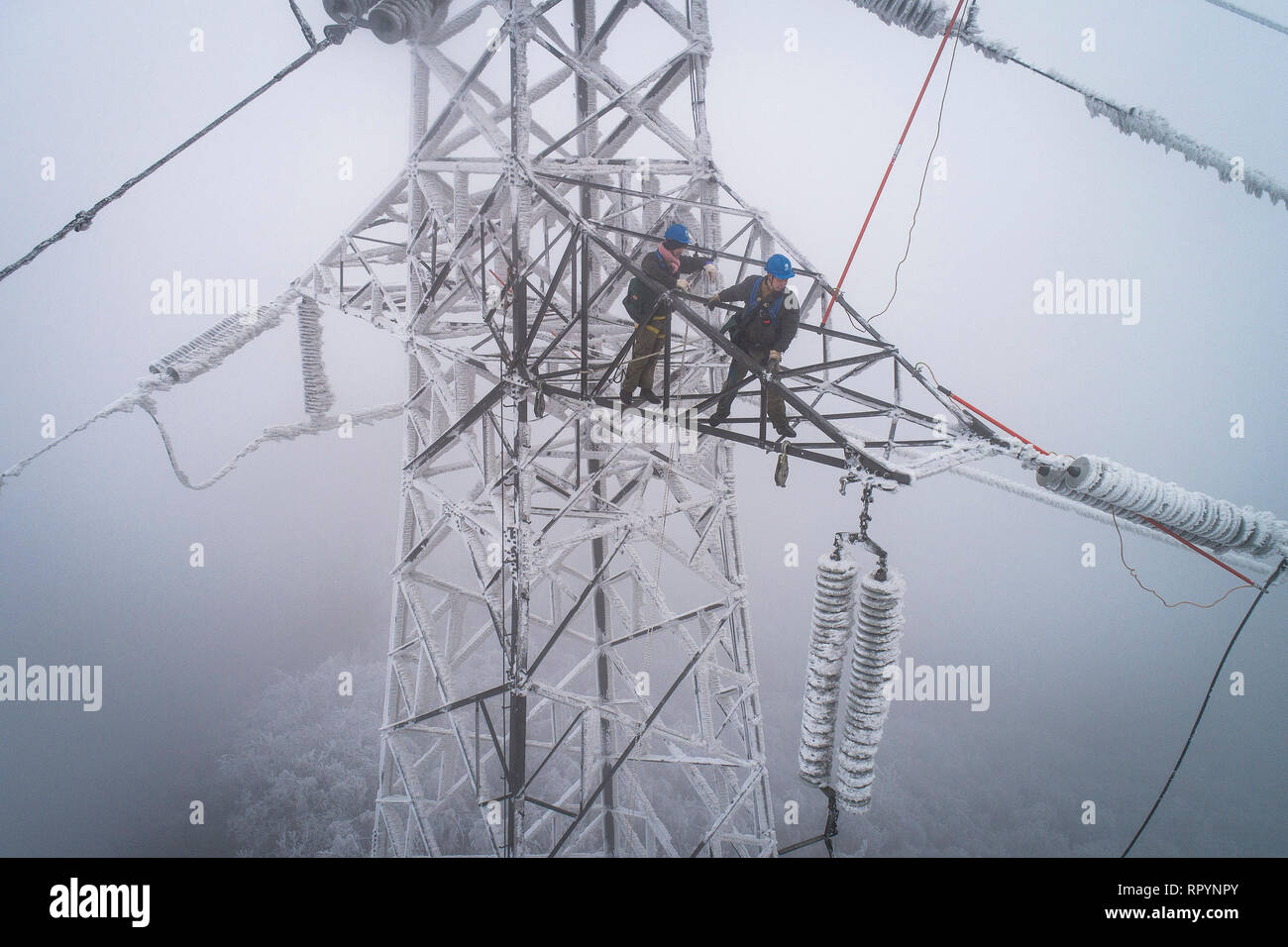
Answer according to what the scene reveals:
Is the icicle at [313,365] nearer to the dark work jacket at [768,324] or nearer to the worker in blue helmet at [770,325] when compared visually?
the worker in blue helmet at [770,325]

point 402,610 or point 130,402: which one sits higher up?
point 130,402

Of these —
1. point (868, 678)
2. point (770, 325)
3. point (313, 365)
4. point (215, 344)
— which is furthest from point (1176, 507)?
point (215, 344)

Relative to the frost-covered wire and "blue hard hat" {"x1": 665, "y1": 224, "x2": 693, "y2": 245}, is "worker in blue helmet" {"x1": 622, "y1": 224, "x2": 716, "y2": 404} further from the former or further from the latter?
the frost-covered wire

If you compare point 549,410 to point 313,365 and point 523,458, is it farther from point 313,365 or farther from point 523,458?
point 313,365

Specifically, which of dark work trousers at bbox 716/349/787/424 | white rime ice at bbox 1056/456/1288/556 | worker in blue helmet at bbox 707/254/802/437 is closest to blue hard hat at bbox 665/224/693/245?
worker in blue helmet at bbox 707/254/802/437

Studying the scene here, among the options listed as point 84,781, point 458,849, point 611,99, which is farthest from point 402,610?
point 84,781

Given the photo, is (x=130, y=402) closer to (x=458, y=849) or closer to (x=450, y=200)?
(x=450, y=200)
